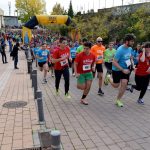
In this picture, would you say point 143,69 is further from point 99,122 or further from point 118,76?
point 99,122

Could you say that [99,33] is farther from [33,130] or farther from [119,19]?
[33,130]

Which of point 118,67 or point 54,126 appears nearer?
point 54,126

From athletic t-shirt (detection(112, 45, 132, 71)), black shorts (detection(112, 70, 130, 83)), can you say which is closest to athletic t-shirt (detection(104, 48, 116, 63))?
black shorts (detection(112, 70, 130, 83))

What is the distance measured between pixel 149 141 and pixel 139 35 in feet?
51.6

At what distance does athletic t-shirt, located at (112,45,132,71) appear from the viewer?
736cm

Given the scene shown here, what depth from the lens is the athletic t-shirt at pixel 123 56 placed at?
24.1 feet

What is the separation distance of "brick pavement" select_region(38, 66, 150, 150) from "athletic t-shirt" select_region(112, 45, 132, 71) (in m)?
1.13

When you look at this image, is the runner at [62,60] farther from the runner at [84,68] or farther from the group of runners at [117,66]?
the runner at [84,68]

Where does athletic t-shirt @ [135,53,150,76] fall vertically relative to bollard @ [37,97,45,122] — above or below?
above

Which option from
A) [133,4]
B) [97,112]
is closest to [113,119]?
[97,112]

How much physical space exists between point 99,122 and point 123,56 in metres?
2.02

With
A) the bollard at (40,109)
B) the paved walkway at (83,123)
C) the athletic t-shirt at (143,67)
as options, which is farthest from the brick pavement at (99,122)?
the athletic t-shirt at (143,67)

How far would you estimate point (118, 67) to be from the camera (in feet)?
24.0

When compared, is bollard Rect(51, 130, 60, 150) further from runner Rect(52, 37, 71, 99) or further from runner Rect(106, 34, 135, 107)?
runner Rect(52, 37, 71, 99)
